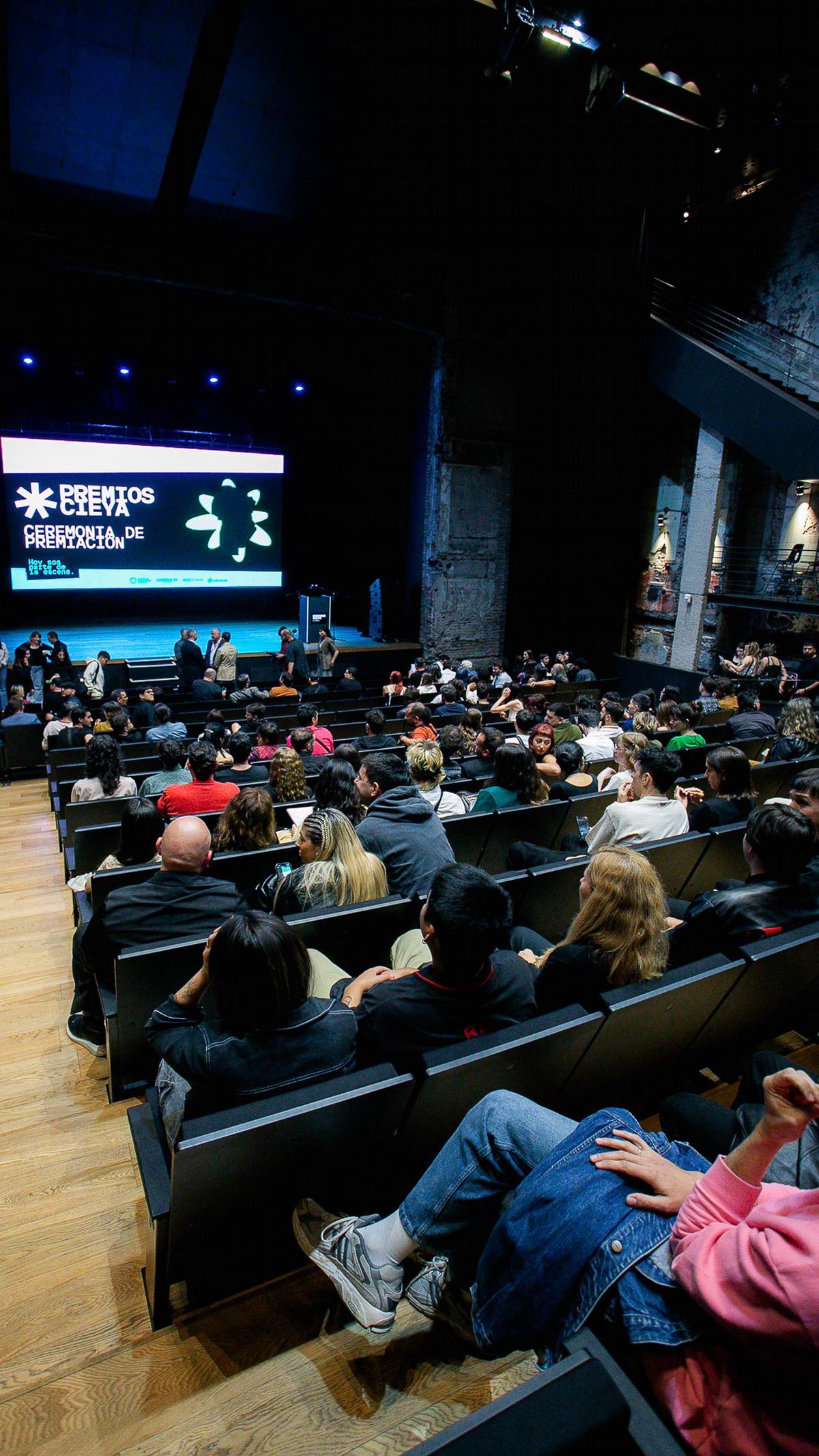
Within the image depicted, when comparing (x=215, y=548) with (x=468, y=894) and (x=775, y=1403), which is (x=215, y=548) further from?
(x=775, y=1403)

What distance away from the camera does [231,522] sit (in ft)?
43.3

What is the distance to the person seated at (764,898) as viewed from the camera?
→ 2.29m

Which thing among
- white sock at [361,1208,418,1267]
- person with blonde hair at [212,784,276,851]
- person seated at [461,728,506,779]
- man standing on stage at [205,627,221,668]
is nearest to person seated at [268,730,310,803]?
person with blonde hair at [212,784,276,851]

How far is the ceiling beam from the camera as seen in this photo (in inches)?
291

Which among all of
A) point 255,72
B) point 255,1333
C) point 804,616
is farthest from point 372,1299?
point 804,616

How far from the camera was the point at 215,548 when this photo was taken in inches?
517

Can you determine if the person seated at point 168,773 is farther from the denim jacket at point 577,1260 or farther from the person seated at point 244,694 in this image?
the denim jacket at point 577,1260

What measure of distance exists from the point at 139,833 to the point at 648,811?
2.28 metres

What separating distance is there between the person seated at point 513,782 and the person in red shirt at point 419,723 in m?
1.72

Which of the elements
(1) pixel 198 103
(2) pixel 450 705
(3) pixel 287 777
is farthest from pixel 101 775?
(1) pixel 198 103

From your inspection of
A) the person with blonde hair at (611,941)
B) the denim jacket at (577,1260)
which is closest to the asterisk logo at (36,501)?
the person with blonde hair at (611,941)

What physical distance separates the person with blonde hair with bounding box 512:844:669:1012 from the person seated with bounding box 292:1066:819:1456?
2.02 feet

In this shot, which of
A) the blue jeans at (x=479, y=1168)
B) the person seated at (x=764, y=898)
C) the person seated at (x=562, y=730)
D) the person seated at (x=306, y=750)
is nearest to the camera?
the blue jeans at (x=479, y=1168)

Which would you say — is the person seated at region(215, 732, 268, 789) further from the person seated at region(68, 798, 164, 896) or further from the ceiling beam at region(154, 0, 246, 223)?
the ceiling beam at region(154, 0, 246, 223)
